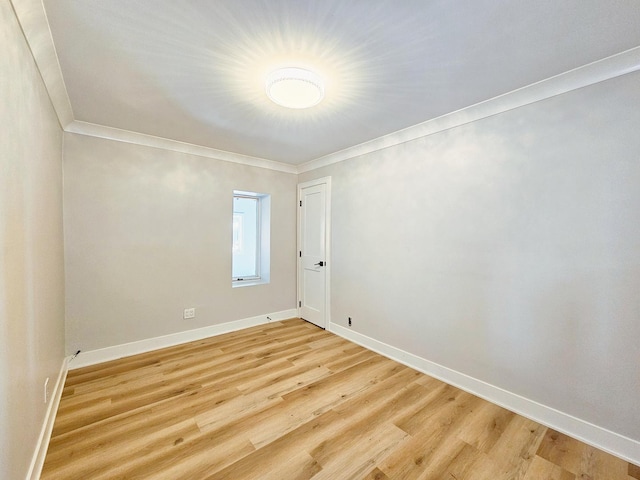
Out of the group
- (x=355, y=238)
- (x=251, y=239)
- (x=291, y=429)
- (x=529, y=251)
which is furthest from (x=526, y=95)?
(x=251, y=239)

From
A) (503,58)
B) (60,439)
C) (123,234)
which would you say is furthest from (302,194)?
(60,439)

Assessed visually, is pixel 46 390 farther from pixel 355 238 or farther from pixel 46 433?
pixel 355 238

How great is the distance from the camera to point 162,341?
314 cm

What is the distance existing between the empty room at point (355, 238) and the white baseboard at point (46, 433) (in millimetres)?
23

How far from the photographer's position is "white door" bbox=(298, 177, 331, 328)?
3.82 m

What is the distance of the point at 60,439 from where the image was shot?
1.74m

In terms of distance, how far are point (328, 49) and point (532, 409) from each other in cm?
293

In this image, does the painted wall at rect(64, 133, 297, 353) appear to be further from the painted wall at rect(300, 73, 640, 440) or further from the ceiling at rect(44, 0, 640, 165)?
the painted wall at rect(300, 73, 640, 440)

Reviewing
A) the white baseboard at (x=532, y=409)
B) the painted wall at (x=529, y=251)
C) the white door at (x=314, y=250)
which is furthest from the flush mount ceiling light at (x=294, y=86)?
the white baseboard at (x=532, y=409)

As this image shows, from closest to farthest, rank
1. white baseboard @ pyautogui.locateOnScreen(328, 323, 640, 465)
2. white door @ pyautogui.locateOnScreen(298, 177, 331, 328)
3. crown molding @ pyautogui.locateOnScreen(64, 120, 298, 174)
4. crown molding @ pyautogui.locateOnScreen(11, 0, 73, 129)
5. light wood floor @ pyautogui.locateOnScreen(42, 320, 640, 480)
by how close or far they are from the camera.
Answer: crown molding @ pyautogui.locateOnScreen(11, 0, 73, 129) < light wood floor @ pyautogui.locateOnScreen(42, 320, 640, 480) < white baseboard @ pyautogui.locateOnScreen(328, 323, 640, 465) < crown molding @ pyautogui.locateOnScreen(64, 120, 298, 174) < white door @ pyautogui.locateOnScreen(298, 177, 331, 328)

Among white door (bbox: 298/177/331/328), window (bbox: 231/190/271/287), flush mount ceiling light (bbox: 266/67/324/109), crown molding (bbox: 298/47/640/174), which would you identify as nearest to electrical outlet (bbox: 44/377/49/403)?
window (bbox: 231/190/271/287)

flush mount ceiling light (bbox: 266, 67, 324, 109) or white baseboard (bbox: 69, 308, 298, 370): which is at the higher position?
flush mount ceiling light (bbox: 266, 67, 324, 109)

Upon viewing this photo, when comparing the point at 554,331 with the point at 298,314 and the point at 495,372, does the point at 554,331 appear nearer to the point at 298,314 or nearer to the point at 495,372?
the point at 495,372

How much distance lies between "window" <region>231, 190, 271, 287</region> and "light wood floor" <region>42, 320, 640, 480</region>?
1653 millimetres
